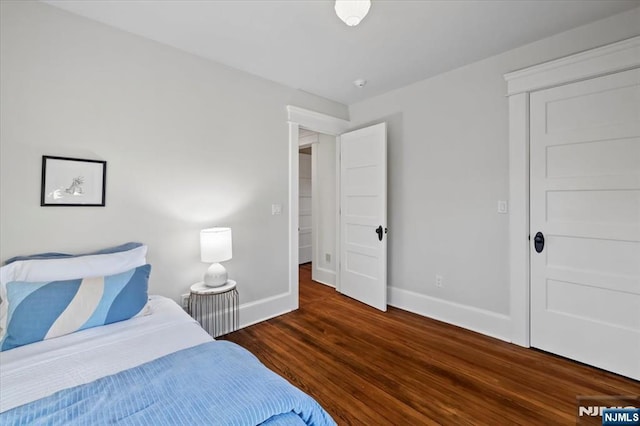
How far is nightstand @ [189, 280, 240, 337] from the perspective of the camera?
2.37 m

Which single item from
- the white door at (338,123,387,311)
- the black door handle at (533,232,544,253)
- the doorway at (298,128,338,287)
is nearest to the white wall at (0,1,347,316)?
the white door at (338,123,387,311)

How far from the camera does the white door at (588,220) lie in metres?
1.99

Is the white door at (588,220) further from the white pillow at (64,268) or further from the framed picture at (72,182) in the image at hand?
the framed picture at (72,182)

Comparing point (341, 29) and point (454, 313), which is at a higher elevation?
point (341, 29)

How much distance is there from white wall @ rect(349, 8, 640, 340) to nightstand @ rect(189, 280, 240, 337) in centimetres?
184

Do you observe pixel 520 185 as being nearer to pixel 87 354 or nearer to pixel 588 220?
pixel 588 220

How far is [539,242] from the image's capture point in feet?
7.73

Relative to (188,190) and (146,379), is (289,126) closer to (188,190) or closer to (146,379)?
(188,190)

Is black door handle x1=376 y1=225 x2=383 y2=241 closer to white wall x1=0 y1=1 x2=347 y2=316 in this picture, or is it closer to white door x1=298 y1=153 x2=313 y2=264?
white wall x1=0 y1=1 x2=347 y2=316

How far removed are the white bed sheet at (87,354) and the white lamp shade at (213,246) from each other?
681mm

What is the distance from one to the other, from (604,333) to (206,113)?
144 inches

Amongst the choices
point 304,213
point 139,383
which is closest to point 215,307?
point 139,383

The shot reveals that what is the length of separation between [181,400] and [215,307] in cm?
176

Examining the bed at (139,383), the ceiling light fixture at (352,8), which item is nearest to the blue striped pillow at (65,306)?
the bed at (139,383)
